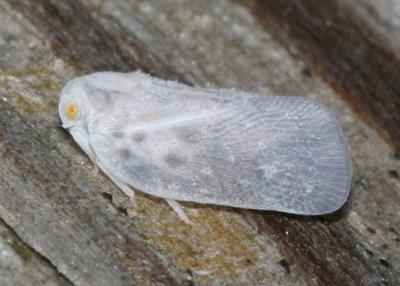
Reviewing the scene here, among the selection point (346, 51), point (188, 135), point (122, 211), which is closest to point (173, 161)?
point (188, 135)

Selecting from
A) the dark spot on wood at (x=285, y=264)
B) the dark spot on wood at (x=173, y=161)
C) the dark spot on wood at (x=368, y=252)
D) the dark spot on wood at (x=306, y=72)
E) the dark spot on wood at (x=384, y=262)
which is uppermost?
the dark spot on wood at (x=306, y=72)

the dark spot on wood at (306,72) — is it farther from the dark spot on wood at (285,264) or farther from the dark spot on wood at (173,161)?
the dark spot on wood at (285,264)

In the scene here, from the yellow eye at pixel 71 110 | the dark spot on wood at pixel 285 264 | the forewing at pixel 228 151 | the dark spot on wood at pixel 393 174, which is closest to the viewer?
the dark spot on wood at pixel 285 264

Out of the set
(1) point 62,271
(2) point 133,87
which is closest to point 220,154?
(2) point 133,87

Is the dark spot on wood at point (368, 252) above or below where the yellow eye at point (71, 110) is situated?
above

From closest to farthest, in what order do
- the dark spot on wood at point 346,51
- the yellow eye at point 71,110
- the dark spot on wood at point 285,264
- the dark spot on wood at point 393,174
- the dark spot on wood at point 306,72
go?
the dark spot on wood at point 285,264 → the yellow eye at point 71,110 → the dark spot on wood at point 393,174 → the dark spot on wood at point 346,51 → the dark spot on wood at point 306,72

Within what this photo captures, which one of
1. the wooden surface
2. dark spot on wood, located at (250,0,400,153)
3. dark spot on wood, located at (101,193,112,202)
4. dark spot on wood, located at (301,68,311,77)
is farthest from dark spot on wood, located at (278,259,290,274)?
dark spot on wood, located at (301,68,311,77)

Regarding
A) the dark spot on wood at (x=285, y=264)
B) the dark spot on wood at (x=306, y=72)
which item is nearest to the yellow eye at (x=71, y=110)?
the dark spot on wood at (x=285, y=264)

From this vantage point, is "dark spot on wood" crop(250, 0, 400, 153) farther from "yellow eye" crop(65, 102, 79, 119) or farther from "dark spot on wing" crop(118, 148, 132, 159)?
"yellow eye" crop(65, 102, 79, 119)
